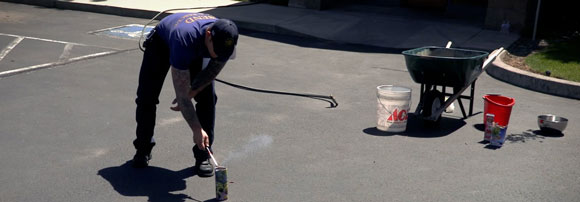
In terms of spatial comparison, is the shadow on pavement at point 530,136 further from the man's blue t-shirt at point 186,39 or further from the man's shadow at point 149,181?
the man's blue t-shirt at point 186,39

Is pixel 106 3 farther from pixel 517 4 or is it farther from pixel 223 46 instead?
pixel 223 46

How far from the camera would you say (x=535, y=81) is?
982 cm

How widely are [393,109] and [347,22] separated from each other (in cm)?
786

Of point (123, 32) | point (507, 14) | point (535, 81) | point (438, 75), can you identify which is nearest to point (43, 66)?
point (123, 32)

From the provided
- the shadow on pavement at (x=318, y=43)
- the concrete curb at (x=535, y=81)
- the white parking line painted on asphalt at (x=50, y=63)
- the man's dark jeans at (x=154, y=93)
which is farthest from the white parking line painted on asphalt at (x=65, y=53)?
the concrete curb at (x=535, y=81)

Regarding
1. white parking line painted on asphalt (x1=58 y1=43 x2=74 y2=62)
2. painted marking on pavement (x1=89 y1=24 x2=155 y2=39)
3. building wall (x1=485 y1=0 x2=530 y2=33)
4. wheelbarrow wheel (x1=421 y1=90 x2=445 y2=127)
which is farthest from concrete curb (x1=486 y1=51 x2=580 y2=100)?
white parking line painted on asphalt (x1=58 y1=43 x2=74 y2=62)

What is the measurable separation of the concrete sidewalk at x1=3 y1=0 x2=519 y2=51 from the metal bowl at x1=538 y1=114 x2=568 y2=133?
5233 mm

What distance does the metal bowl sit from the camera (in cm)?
741

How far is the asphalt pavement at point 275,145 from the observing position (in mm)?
5703

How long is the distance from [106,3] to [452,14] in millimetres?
8483

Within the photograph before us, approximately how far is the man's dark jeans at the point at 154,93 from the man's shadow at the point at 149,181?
22 cm

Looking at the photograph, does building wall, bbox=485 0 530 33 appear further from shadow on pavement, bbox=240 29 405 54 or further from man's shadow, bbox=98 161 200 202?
man's shadow, bbox=98 161 200 202

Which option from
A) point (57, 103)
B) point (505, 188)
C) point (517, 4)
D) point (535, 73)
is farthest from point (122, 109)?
point (517, 4)

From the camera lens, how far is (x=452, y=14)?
16438mm
